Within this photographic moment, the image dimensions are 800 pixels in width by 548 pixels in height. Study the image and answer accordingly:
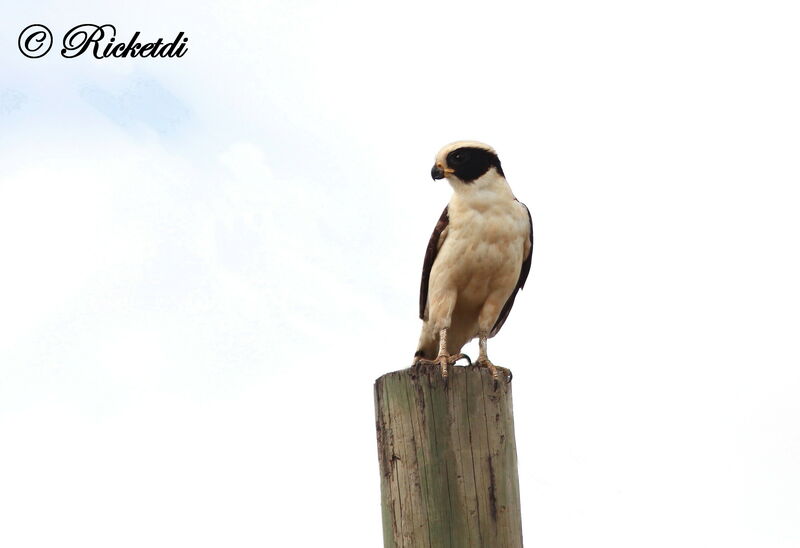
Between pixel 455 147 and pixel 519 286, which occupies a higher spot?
pixel 455 147

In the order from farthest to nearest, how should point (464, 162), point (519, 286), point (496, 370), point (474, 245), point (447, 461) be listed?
point (519, 286) < point (464, 162) < point (474, 245) < point (496, 370) < point (447, 461)

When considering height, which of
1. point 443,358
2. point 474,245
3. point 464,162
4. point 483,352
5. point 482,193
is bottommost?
point 443,358

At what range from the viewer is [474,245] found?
5816 mm

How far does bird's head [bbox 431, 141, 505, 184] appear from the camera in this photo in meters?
5.98

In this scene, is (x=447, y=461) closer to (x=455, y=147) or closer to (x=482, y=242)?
(x=482, y=242)

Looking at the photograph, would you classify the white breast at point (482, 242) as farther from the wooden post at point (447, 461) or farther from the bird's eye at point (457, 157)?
the wooden post at point (447, 461)

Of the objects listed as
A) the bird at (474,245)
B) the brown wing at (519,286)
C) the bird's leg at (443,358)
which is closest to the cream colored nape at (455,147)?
the bird at (474,245)

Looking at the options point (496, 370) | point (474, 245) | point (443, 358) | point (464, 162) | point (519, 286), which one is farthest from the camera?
point (519, 286)

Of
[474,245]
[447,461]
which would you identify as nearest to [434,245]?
[474,245]

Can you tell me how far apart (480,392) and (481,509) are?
462 millimetres

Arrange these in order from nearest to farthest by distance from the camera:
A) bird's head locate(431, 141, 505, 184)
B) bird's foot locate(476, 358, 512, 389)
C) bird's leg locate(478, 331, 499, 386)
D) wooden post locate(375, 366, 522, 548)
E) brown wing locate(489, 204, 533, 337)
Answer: wooden post locate(375, 366, 522, 548) < bird's foot locate(476, 358, 512, 389) < bird's leg locate(478, 331, 499, 386) < bird's head locate(431, 141, 505, 184) < brown wing locate(489, 204, 533, 337)

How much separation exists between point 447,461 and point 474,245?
2.19 meters

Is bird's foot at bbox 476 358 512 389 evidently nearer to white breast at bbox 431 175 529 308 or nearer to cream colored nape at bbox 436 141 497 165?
white breast at bbox 431 175 529 308

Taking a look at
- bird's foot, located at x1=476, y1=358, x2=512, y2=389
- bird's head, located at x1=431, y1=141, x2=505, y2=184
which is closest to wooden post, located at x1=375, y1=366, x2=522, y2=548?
bird's foot, located at x1=476, y1=358, x2=512, y2=389
